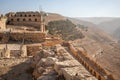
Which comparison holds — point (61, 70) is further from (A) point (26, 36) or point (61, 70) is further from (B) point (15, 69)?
(A) point (26, 36)

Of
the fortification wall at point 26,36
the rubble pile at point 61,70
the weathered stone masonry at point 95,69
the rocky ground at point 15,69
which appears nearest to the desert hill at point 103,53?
the fortification wall at point 26,36

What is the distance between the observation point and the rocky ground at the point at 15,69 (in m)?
16.4

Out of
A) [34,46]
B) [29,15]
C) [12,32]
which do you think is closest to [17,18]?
[29,15]

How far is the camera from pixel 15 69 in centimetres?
1750

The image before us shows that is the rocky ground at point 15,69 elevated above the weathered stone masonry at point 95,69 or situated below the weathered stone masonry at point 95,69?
below

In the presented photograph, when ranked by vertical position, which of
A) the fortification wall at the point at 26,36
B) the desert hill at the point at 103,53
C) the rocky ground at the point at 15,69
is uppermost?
the fortification wall at the point at 26,36

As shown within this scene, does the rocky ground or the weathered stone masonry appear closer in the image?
the weathered stone masonry

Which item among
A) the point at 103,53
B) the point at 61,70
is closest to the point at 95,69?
the point at 61,70

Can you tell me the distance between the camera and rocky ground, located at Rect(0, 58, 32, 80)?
16.4 metres

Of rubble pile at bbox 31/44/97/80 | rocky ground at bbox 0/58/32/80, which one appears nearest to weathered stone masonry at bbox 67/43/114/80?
rubble pile at bbox 31/44/97/80

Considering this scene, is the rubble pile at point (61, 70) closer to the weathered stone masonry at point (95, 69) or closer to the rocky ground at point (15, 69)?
the weathered stone masonry at point (95, 69)

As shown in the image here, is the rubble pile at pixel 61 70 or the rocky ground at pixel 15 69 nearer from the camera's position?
the rubble pile at pixel 61 70

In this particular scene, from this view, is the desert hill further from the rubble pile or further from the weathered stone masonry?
the rubble pile

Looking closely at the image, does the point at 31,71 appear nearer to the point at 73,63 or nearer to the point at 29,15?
the point at 73,63
